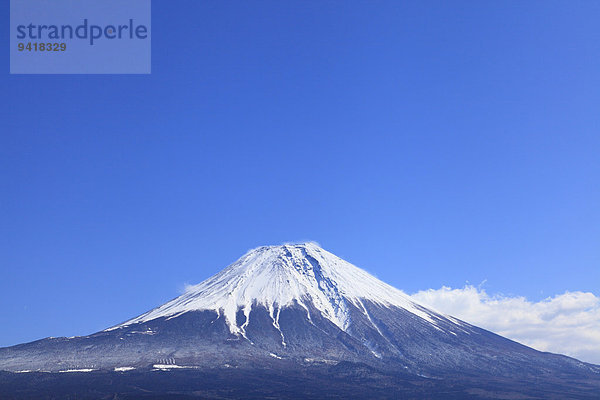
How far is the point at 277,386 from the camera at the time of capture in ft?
479

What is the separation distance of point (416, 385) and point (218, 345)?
67201 mm

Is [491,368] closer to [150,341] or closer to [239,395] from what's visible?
[239,395]

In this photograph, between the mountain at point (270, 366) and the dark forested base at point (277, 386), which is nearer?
the dark forested base at point (277, 386)

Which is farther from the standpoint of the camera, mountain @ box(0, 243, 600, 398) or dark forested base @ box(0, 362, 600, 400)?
mountain @ box(0, 243, 600, 398)

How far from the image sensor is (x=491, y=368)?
188375 millimetres

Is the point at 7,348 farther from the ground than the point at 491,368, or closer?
farther from the ground

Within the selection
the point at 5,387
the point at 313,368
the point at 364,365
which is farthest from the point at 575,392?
the point at 5,387

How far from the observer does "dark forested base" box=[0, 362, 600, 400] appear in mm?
134375

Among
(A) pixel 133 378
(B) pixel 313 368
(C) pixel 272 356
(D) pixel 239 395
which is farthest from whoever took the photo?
(C) pixel 272 356

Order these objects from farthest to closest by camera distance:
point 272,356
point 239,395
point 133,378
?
point 272,356 < point 133,378 < point 239,395

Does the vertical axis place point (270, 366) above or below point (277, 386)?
above

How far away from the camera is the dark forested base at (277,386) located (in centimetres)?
13438

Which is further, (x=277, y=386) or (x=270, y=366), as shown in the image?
(x=270, y=366)

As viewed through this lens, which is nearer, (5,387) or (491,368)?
(5,387)
